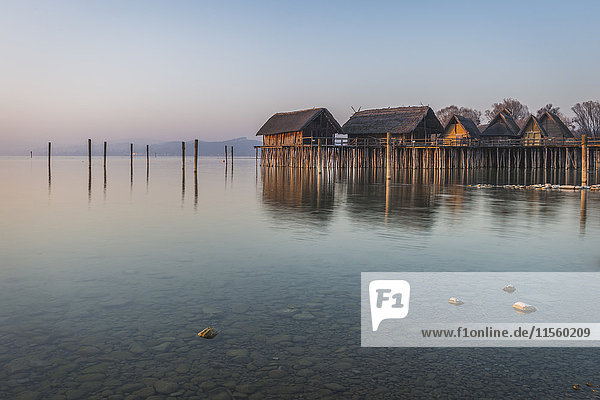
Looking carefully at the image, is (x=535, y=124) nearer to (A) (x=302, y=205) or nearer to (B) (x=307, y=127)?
(B) (x=307, y=127)

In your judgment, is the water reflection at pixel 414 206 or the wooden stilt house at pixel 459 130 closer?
the water reflection at pixel 414 206

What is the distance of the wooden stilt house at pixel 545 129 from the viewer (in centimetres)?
6309

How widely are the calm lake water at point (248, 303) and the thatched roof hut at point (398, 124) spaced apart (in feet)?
141

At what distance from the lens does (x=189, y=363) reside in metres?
5.35

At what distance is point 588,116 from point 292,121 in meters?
73.3

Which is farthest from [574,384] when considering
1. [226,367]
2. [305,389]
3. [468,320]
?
[226,367]

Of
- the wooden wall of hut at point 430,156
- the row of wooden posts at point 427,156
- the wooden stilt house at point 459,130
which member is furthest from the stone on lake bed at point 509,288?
the wooden stilt house at point 459,130

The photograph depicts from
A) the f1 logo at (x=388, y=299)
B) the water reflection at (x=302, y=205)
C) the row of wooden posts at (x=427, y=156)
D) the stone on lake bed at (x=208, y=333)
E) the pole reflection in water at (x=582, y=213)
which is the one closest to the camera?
the stone on lake bed at (x=208, y=333)

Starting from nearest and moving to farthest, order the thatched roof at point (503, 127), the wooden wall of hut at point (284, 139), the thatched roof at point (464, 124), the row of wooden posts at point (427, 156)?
the row of wooden posts at point (427, 156)
the wooden wall of hut at point (284, 139)
the thatched roof at point (464, 124)
the thatched roof at point (503, 127)

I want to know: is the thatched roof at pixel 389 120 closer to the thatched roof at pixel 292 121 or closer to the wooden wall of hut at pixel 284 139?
the thatched roof at pixel 292 121

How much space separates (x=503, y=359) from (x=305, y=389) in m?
2.15

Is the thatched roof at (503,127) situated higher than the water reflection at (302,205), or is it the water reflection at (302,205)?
the thatched roof at (503,127)

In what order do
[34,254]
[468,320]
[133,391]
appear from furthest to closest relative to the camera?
[34,254]
[468,320]
[133,391]

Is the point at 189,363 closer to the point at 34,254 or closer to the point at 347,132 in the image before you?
the point at 34,254
